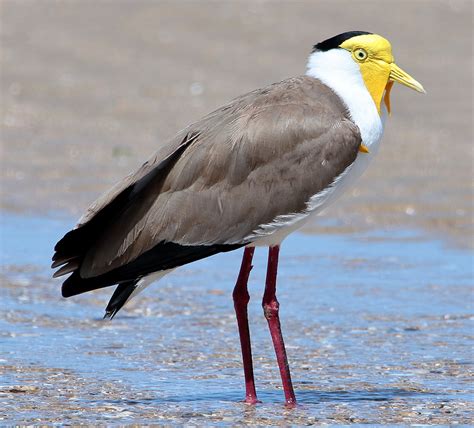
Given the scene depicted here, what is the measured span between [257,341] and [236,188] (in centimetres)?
175

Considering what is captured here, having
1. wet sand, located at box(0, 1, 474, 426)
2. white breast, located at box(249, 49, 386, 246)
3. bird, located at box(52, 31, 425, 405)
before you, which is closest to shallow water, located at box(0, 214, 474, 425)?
wet sand, located at box(0, 1, 474, 426)

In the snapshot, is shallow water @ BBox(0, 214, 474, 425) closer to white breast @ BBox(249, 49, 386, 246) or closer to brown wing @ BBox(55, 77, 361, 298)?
brown wing @ BBox(55, 77, 361, 298)

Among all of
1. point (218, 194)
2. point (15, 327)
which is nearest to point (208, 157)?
point (218, 194)

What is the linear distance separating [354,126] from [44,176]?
6945 millimetres

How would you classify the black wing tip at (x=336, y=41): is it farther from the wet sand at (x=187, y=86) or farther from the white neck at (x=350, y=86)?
the wet sand at (x=187, y=86)

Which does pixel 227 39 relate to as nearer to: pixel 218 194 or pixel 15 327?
pixel 15 327

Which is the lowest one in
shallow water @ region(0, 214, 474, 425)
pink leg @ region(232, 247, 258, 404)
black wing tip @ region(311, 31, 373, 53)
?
shallow water @ region(0, 214, 474, 425)

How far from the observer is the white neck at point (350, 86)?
6.81 metres

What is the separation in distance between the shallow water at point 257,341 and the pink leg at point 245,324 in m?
0.11

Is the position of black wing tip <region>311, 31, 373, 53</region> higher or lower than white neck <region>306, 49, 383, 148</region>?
higher

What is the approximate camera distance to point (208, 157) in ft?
22.7

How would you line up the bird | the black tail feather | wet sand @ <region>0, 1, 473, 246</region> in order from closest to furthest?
the bird < the black tail feather < wet sand @ <region>0, 1, 473, 246</region>

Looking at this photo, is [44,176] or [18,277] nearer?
[18,277]

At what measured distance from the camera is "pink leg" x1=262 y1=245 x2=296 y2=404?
6.93m
